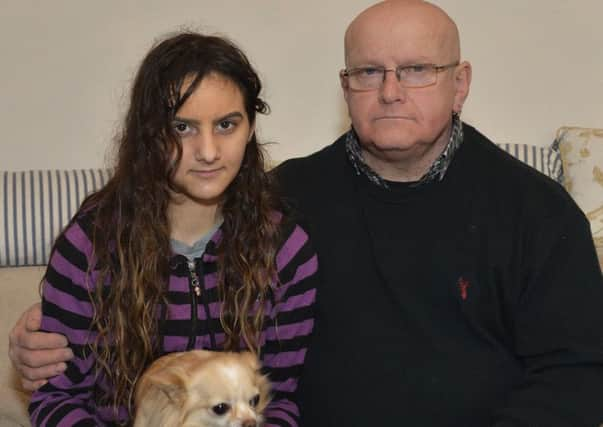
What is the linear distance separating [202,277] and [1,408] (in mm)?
751

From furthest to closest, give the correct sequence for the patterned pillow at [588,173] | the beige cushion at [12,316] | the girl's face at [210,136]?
1. the patterned pillow at [588,173]
2. the beige cushion at [12,316]
3. the girl's face at [210,136]

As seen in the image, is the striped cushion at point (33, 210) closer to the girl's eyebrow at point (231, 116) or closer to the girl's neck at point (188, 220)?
the girl's neck at point (188, 220)

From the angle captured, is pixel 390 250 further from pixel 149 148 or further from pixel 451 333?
pixel 149 148

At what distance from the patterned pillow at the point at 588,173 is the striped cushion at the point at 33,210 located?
1663 mm

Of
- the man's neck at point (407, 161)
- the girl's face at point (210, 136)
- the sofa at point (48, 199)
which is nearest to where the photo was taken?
the girl's face at point (210, 136)

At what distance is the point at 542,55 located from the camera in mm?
2969

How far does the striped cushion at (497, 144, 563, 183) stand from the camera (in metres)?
2.79

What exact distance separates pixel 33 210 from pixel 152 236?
1.21 meters

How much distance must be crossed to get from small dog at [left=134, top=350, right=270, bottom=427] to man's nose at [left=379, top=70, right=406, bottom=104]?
0.70 metres

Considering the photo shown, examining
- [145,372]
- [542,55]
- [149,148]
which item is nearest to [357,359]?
[145,372]

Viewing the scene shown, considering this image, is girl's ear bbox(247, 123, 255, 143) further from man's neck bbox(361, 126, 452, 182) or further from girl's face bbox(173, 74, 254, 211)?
man's neck bbox(361, 126, 452, 182)

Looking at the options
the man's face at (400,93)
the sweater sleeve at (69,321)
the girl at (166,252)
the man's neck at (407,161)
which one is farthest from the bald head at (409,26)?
the sweater sleeve at (69,321)

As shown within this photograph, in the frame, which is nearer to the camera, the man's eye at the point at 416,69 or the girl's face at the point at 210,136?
Result: the girl's face at the point at 210,136

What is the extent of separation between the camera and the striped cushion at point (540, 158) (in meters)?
2.79
